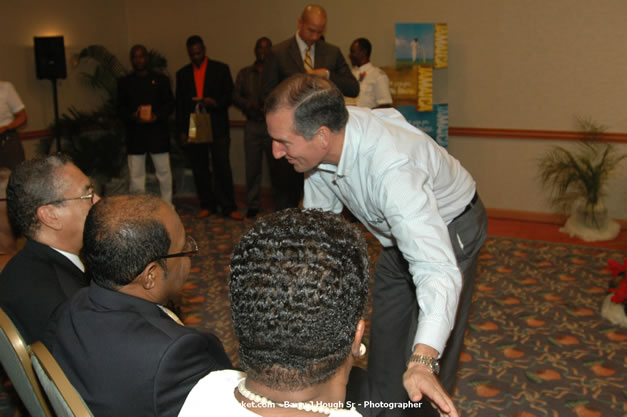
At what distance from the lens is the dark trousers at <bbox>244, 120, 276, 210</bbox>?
6.20 m

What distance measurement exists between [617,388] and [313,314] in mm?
2517

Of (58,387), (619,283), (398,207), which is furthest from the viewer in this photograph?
(619,283)

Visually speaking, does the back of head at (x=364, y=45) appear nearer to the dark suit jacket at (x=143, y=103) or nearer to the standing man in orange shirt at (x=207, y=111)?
the standing man in orange shirt at (x=207, y=111)

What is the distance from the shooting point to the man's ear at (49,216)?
2006mm

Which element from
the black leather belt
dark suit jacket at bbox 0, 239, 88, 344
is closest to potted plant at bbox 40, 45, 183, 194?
dark suit jacket at bbox 0, 239, 88, 344

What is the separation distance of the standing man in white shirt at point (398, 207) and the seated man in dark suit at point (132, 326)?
429 mm

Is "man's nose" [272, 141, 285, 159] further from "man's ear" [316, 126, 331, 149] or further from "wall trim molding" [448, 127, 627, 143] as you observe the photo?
"wall trim molding" [448, 127, 627, 143]

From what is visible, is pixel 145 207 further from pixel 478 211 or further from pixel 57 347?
pixel 478 211

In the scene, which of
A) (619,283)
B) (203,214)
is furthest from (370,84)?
(619,283)

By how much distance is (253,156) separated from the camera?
6277 mm

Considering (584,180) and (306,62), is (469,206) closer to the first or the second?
(306,62)

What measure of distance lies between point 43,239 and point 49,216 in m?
0.08

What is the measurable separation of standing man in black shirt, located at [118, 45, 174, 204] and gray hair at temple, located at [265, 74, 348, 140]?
4.40 metres

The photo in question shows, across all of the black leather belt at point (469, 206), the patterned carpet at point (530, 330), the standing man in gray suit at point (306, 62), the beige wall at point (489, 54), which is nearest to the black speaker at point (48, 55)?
the beige wall at point (489, 54)
